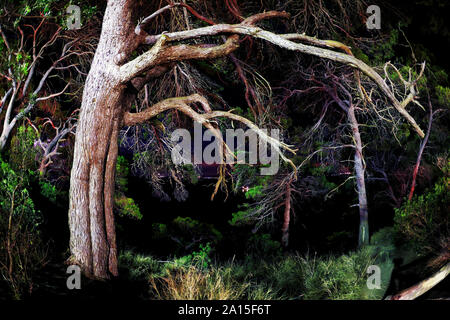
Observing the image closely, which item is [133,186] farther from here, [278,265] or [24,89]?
[278,265]

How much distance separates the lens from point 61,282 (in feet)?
20.7

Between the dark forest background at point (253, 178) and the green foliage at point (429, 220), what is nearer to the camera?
the dark forest background at point (253, 178)

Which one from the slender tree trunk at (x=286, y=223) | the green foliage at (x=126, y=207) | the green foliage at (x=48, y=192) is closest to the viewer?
the green foliage at (x=48, y=192)

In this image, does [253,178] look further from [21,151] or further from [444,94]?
[21,151]

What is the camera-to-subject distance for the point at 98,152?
7.00 meters

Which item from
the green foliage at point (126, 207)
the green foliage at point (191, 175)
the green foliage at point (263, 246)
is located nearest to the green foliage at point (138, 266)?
the green foliage at point (126, 207)

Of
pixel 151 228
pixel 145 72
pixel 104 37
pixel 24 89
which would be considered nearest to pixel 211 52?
pixel 145 72

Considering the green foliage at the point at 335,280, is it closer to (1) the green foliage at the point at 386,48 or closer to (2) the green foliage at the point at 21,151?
(1) the green foliage at the point at 386,48

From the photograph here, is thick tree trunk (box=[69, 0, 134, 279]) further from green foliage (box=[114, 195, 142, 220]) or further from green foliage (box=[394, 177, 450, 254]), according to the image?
green foliage (box=[394, 177, 450, 254])

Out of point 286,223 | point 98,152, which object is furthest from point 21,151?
point 286,223

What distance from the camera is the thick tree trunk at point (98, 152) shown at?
6.96 metres

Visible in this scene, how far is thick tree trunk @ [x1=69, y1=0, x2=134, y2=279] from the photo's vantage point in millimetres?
6965
